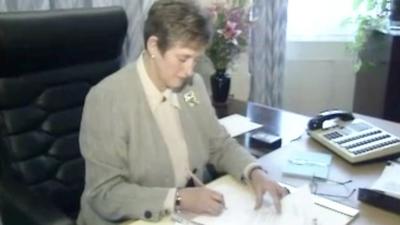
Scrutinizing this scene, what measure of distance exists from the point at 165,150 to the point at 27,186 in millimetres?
462

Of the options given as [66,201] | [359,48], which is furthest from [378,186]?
[359,48]

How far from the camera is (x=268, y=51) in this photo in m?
2.75

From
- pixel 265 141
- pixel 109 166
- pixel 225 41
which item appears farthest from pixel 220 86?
pixel 109 166

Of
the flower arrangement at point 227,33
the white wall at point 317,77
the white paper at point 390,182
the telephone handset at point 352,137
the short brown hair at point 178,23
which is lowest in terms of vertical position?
the white wall at point 317,77

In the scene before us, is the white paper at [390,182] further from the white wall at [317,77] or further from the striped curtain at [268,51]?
the white wall at [317,77]

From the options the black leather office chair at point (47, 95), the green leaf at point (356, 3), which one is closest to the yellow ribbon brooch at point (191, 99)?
the black leather office chair at point (47, 95)

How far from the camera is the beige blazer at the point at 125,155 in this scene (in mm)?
1234

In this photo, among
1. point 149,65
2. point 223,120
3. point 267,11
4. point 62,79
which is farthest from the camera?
point 267,11

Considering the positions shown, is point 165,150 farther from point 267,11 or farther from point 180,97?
point 267,11

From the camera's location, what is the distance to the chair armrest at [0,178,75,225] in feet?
4.13

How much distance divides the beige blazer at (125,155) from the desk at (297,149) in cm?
13

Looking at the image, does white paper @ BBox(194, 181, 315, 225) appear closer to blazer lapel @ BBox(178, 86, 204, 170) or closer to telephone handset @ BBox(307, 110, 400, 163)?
blazer lapel @ BBox(178, 86, 204, 170)

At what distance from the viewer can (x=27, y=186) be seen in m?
1.49

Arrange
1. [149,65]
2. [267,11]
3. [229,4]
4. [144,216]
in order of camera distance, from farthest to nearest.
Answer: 1. [267,11]
2. [229,4]
3. [149,65]
4. [144,216]
